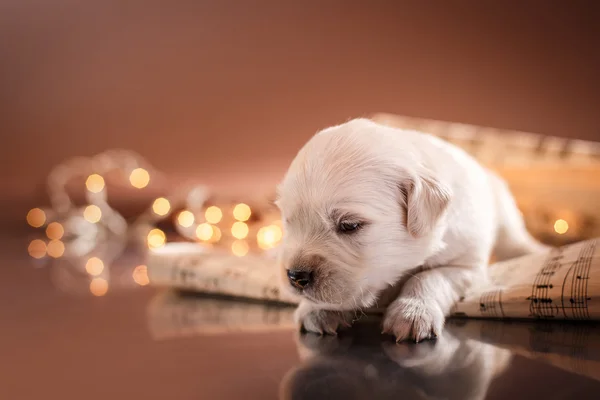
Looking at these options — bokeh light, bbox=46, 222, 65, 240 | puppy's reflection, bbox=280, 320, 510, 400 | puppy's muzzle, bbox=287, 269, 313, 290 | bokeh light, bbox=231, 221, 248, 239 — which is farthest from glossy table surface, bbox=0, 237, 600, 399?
bokeh light, bbox=46, 222, 65, 240

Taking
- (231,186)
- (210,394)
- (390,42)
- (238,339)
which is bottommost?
(231,186)

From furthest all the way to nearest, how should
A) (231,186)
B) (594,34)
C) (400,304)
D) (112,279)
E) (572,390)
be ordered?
(231,186)
(594,34)
(112,279)
(400,304)
(572,390)

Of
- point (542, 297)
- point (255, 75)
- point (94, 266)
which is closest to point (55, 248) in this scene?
point (94, 266)

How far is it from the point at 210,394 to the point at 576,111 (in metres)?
4.30

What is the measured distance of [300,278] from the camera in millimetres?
1409

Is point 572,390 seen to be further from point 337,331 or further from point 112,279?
point 112,279

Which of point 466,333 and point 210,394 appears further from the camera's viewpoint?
point 466,333

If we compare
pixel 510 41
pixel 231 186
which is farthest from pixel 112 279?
pixel 510 41

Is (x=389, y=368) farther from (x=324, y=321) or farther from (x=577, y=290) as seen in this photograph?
(x=577, y=290)

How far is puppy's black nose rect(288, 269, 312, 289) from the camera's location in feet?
4.61

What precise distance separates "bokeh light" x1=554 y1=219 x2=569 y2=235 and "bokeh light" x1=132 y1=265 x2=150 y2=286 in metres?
1.85

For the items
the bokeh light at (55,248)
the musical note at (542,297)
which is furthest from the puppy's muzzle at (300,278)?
the bokeh light at (55,248)

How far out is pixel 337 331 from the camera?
162 cm

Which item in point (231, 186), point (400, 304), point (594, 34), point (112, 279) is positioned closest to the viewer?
point (400, 304)
